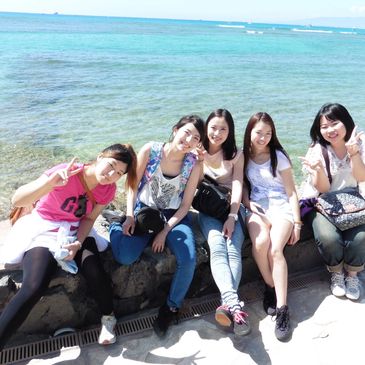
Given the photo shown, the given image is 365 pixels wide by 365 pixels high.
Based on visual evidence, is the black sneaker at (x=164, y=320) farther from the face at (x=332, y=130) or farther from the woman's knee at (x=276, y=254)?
the face at (x=332, y=130)

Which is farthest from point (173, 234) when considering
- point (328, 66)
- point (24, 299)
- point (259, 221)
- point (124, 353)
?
point (328, 66)

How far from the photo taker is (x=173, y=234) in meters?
3.67

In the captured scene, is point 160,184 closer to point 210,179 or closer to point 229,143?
point 210,179

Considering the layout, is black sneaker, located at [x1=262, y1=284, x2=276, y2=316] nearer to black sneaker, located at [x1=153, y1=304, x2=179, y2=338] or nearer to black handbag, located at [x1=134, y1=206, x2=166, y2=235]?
black sneaker, located at [x1=153, y1=304, x2=179, y2=338]

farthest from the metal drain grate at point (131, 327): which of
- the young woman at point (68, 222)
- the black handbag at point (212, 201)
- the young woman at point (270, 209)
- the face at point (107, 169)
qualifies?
the face at point (107, 169)

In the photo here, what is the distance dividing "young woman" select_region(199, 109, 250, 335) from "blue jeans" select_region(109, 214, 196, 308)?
0.71ft

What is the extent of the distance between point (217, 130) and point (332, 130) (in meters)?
1.15

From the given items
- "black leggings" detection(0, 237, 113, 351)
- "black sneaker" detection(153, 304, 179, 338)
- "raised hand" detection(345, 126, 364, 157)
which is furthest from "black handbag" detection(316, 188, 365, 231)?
"black leggings" detection(0, 237, 113, 351)

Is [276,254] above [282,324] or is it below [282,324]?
above

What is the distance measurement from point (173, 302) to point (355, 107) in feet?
40.1

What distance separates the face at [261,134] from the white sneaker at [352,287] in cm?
158

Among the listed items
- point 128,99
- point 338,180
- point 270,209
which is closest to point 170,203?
point 270,209

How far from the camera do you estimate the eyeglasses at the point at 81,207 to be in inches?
133

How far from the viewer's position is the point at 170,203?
393 centimetres
